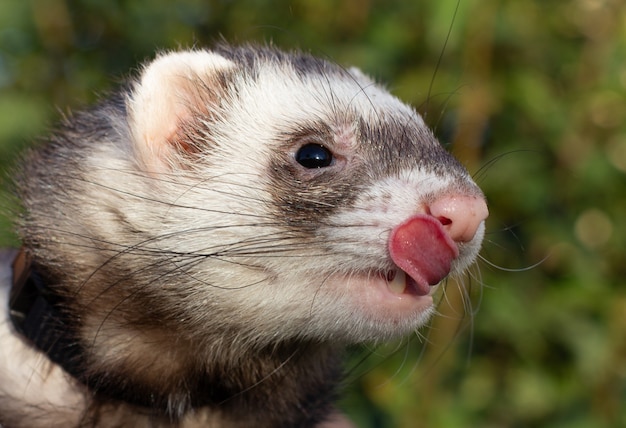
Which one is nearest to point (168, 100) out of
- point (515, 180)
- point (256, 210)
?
Answer: point (256, 210)

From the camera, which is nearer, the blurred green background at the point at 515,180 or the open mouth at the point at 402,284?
the open mouth at the point at 402,284

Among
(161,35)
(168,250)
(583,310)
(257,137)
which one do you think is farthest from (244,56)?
(583,310)

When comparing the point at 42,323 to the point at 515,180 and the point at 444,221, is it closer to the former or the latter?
the point at 444,221

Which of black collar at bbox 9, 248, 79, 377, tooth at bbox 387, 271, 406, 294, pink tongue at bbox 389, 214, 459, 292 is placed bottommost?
black collar at bbox 9, 248, 79, 377

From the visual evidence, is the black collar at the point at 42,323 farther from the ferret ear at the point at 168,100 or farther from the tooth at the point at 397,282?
the tooth at the point at 397,282

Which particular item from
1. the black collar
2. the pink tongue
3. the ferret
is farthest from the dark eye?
the black collar

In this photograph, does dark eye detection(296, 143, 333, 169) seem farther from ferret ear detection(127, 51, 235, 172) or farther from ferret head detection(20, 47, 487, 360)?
ferret ear detection(127, 51, 235, 172)

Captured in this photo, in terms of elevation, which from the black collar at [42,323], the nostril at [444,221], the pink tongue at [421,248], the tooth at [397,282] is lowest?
the black collar at [42,323]

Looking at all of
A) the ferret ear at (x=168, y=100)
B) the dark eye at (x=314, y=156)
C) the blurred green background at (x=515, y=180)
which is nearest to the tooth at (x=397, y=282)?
the dark eye at (x=314, y=156)

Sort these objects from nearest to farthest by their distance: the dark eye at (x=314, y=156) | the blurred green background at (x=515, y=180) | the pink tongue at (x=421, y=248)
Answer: the pink tongue at (x=421, y=248) → the dark eye at (x=314, y=156) → the blurred green background at (x=515, y=180)
